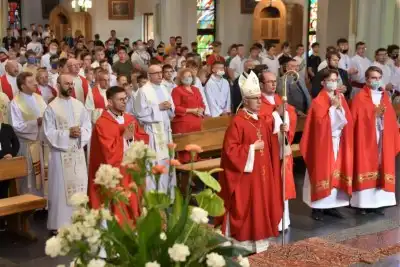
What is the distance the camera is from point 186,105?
34.3 ft

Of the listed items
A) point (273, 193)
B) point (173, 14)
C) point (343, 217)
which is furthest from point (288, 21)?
point (273, 193)

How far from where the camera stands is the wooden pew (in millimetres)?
7699

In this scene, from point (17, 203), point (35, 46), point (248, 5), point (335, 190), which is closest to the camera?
point (17, 203)

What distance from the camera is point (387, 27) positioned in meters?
16.5

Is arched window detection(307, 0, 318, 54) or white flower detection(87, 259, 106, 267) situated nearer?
white flower detection(87, 259, 106, 267)

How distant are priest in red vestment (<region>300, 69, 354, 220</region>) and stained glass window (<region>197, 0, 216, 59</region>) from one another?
1672 centimetres

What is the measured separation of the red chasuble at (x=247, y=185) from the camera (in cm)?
671

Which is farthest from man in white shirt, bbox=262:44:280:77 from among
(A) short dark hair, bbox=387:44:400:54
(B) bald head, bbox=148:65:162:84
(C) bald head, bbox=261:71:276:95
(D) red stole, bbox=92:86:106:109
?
(C) bald head, bbox=261:71:276:95

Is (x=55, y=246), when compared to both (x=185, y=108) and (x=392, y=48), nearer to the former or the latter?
(x=185, y=108)

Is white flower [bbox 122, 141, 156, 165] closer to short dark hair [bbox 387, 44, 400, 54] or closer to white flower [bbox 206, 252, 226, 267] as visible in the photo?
white flower [bbox 206, 252, 226, 267]

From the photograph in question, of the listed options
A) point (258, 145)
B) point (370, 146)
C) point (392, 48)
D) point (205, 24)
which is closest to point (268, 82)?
point (258, 145)

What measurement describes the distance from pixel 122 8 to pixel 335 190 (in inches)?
811

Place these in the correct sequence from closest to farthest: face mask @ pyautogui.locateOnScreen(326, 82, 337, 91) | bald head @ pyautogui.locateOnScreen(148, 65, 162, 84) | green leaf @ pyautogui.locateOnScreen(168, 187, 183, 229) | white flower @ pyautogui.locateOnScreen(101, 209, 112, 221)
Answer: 1. white flower @ pyautogui.locateOnScreen(101, 209, 112, 221)
2. green leaf @ pyautogui.locateOnScreen(168, 187, 183, 229)
3. face mask @ pyautogui.locateOnScreen(326, 82, 337, 91)
4. bald head @ pyautogui.locateOnScreen(148, 65, 162, 84)

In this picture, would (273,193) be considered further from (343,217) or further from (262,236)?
(343,217)
